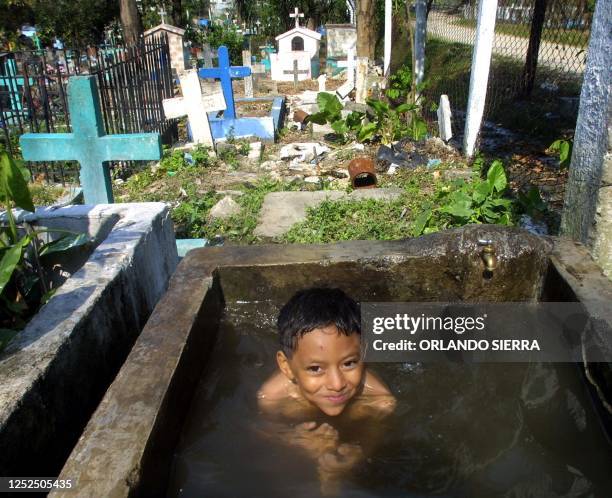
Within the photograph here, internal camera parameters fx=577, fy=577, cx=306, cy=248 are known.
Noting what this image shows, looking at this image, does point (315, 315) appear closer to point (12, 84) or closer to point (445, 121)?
point (445, 121)

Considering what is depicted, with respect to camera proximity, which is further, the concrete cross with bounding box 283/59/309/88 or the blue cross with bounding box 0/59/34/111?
the concrete cross with bounding box 283/59/309/88

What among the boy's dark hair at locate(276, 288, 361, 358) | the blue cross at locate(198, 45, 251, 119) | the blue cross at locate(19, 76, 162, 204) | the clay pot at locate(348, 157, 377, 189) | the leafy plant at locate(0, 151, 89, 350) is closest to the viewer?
→ the boy's dark hair at locate(276, 288, 361, 358)

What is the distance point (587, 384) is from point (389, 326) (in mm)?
866

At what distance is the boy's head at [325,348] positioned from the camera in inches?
83.0

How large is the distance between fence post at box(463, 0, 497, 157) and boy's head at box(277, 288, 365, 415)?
5600 millimetres

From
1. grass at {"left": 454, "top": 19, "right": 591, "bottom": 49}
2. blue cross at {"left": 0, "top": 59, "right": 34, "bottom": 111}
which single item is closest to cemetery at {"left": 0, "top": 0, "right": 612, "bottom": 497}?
grass at {"left": 454, "top": 19, "right": 591, "bottom": 49}

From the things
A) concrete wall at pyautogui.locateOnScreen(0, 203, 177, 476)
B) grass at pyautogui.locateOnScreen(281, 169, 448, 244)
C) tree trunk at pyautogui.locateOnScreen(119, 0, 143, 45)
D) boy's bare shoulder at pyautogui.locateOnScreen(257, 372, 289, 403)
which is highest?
tree trunk at pyautogui.locateOnScreen(119, 0, 143, 45)

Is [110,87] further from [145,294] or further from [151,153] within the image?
[145,294]

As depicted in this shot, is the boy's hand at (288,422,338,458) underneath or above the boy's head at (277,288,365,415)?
A: underneath

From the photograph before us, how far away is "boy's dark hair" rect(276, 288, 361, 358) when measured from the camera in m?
2.13

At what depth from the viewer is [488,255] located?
8.80ft

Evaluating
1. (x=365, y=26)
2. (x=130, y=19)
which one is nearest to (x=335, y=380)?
(x=365, y=26)

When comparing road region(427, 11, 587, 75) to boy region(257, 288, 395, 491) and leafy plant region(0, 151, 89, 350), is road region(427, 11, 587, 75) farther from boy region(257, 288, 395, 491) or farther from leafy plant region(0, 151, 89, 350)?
leafy plant region(0, 151, 89, 350)

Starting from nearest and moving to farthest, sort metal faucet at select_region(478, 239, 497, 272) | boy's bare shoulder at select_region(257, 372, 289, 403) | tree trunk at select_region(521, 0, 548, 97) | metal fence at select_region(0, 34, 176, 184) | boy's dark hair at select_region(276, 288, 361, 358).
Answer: boy's dark hair at select_region(276, 288, 361, 358) → boy's bare shoulder at select_region(257, 372, 289, 403) → metal faucet at select_region(478, 239, 497, 272) → metal fence at select_region(0, 34, 176, 184) → tree trunk at select_region(521, 0, 548, 97)
